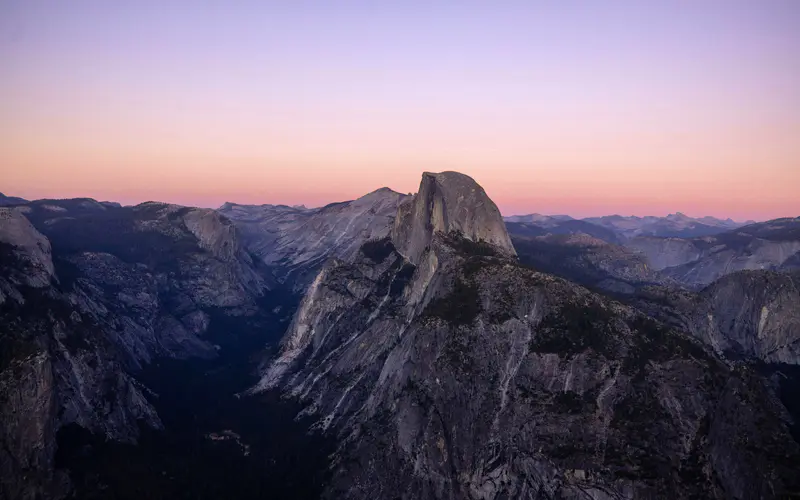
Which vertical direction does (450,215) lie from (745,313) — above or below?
above

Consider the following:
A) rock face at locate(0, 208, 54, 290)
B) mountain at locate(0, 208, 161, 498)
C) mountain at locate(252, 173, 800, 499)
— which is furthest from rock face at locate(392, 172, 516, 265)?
rock face at locate(0, 208, 54, 290)

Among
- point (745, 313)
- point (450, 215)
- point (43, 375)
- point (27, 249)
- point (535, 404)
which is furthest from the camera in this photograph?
point (745, 313)

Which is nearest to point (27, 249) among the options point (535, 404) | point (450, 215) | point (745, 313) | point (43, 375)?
point (43, 375)

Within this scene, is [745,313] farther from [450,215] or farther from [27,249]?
[27,249]

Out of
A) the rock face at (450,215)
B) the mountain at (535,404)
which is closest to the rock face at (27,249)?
the mountain at (535,404)

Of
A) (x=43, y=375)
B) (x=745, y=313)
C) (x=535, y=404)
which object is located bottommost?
(x=535, y=404)

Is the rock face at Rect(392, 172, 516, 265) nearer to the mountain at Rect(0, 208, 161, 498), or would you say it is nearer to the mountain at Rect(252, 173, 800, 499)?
the mountain at Rect(252, 173, 800, 499)

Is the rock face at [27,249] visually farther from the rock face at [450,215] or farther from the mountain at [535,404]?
the rock face at [450,215]

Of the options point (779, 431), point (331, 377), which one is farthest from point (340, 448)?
point (779, 431)
